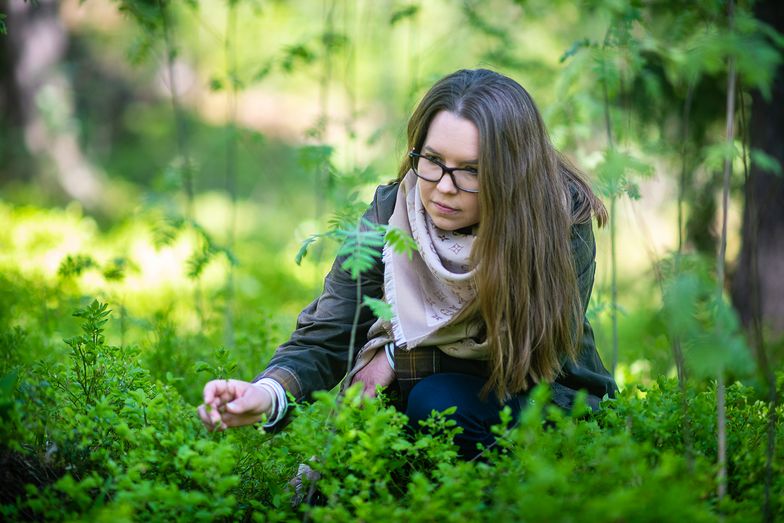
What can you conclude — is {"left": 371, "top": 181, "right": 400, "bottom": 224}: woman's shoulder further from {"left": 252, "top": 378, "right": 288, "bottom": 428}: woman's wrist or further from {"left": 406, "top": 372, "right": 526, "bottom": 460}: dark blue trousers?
{"left": 252, "top": 378, "right": 288, "bottom": 428}: woman's wrist

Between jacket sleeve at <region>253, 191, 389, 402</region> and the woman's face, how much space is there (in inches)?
11.3

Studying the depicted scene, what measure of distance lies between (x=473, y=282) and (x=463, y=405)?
1.19ft

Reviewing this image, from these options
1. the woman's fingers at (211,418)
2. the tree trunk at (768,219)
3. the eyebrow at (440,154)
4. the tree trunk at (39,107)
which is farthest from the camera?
the tree trunk at (39,107)

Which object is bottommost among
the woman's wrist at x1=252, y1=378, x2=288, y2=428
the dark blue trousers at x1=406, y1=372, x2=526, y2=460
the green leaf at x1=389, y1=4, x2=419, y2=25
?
the dark blue trousers at x1=406, y1=372, x2=526, y2=460

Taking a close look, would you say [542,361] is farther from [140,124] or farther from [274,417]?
[140,124]

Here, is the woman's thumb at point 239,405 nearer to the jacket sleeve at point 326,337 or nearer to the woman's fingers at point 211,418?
the woman's fingers at point 211,418

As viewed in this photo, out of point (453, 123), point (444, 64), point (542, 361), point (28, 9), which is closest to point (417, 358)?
point (542, 361)

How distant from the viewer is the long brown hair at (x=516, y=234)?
6.71 feet

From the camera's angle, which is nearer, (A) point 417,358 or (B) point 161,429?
(B) point 161,429

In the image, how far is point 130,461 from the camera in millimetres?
1679

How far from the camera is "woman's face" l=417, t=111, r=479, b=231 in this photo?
2.03 meters

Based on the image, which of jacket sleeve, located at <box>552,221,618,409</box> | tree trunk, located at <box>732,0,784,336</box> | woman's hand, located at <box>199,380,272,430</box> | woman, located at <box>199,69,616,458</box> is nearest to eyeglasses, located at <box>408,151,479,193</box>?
woman, located at <box>199,69,616,458</box>

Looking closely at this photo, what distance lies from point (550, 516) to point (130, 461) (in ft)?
3.10

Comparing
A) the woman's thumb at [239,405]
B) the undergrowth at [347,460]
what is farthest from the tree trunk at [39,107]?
the woman's thumb at [239,405]
